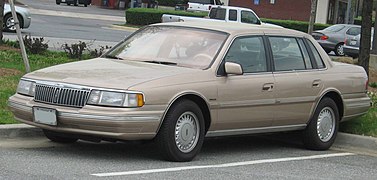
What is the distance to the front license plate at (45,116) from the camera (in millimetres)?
7855

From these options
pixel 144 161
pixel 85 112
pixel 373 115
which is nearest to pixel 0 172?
pixel 85 112

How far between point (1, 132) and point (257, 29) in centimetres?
326

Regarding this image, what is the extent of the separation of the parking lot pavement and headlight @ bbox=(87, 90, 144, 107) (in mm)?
629

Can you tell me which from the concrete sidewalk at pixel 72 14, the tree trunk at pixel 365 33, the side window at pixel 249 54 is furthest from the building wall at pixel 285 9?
the side window at pixel 249 54

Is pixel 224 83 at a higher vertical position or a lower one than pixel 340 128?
higher

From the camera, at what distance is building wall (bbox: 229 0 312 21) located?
5194 centimetres

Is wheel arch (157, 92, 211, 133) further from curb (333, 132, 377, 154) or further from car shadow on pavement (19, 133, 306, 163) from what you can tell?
curb (333, 132, 377, 154)

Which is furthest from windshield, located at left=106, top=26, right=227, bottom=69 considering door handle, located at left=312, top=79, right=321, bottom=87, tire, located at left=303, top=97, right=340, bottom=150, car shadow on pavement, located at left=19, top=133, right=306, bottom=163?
tire, located at left=303, top=97, right=340, bottom=150

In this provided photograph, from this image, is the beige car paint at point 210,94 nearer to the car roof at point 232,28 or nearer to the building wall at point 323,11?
the car roof at point 232,28

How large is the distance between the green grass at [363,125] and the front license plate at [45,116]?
14.8ft

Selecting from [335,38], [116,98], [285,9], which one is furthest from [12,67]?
[285,9]

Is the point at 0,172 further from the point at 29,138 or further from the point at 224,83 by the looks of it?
the point at 224,83

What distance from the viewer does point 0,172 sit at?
709 cm

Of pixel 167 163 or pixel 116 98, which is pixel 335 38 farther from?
pixel 116 98
